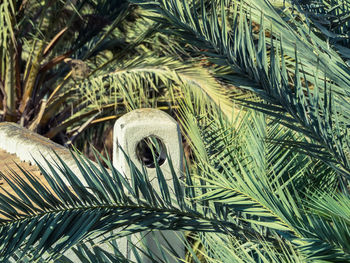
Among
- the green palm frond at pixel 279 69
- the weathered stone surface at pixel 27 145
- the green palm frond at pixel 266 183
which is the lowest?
the weathered stone surface at pixel 27 145

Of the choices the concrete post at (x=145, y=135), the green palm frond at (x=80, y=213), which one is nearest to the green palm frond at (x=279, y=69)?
the green palm frond at (x=80, y=213)

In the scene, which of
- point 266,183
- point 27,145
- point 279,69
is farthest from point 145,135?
point 27,145

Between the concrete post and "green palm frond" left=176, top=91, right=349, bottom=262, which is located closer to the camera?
"green palm frond" left=176, top=91, right=349, bottom=262

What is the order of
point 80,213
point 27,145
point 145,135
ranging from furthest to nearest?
point 27,145 < point 145,135 < point 80,213

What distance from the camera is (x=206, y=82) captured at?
7203 mm

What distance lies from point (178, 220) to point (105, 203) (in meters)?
0.33

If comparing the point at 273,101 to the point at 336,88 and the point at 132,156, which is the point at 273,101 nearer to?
the point at 336,88

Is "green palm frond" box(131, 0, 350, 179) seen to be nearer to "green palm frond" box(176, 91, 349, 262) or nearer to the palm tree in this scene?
the palm tree

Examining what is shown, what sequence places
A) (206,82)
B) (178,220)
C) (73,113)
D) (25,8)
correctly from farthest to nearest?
(73,113)
(25,8)
(206,82)
(178,220)

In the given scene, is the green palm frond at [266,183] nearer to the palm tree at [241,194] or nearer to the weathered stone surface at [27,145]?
the palm tree at [241,194]

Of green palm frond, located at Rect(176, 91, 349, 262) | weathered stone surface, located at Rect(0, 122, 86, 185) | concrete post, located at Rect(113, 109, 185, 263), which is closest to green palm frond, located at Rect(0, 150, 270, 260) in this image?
green palm frond, located at Rect(176, 91, 349, 262)

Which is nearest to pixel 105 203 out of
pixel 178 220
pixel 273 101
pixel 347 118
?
pixel 178 220

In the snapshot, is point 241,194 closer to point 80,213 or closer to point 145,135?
point 80,213

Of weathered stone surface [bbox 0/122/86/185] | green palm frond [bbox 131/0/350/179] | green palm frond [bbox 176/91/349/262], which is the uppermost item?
green palm frond [bbox 131/0/350/179]
